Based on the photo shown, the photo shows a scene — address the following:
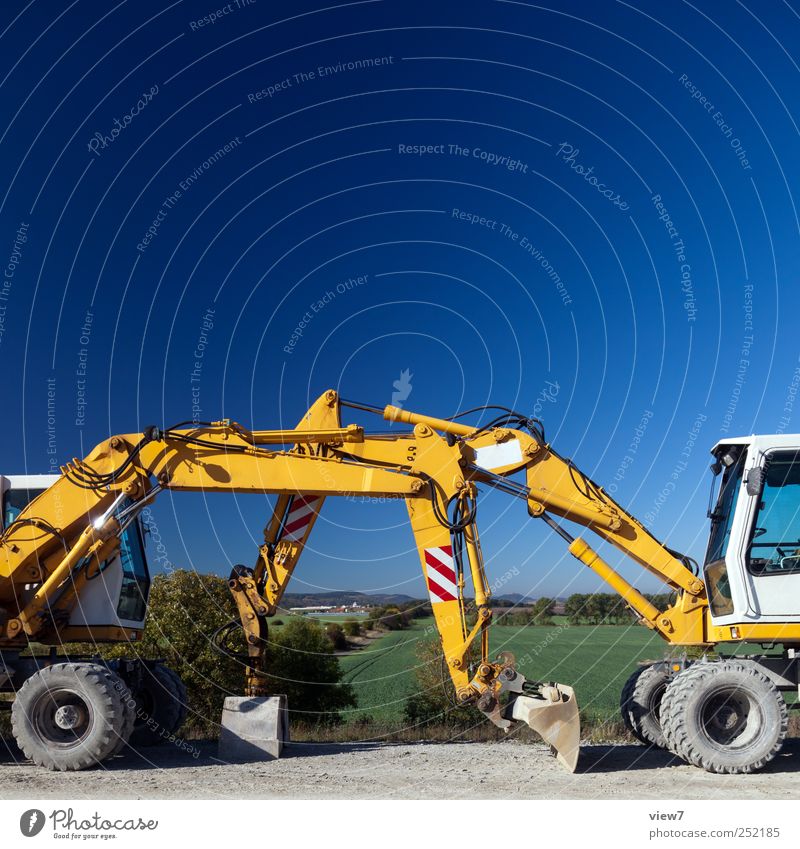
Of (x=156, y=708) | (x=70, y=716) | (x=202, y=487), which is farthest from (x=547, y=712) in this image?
(x=156, y=708)

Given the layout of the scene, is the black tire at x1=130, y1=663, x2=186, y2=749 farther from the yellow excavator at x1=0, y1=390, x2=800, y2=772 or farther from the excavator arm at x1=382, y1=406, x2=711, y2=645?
the excavator arm at x1=382, y1=406, x2=711, y2=645

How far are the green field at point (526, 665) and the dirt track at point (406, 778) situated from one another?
42.4 feet

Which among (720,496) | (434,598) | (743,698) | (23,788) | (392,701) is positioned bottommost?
(392,701)

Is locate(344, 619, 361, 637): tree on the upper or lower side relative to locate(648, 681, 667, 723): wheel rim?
lower

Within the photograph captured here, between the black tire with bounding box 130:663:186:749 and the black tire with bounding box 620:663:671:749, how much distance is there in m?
7.80

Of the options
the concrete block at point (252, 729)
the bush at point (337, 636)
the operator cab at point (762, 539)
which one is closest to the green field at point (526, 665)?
the bush at point (337, 636)

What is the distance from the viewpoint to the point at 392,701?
2800 cm

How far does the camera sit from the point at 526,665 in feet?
119

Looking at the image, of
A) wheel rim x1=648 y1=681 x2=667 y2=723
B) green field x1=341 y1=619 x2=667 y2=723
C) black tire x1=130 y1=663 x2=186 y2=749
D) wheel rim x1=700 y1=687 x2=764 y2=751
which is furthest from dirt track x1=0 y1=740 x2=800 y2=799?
green field x1=341 y1=619 x2=667 y2=723

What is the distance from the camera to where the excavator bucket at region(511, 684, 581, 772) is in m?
10.7
